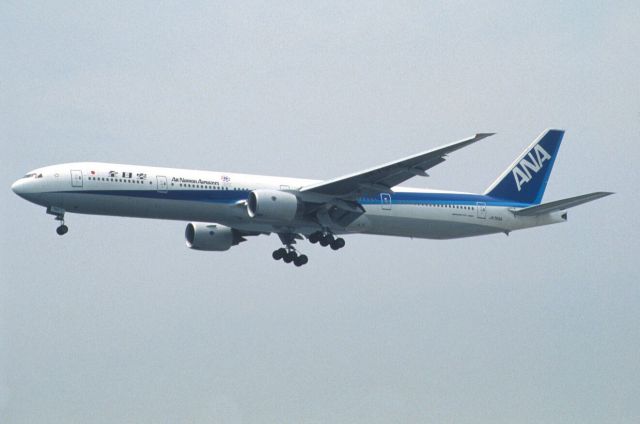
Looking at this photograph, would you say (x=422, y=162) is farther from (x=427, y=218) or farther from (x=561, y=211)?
(x=561, y=211)

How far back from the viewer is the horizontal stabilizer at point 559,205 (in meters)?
52.9

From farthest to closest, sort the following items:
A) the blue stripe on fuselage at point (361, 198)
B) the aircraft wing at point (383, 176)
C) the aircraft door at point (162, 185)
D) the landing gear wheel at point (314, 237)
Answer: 1. the landing gear wheel at point (314, 237)
2. the aircraft door at point (162, 185)
3. the blue stripe on fuselage at point (361, 198)
4. the aircraft wing at point (383, 176)

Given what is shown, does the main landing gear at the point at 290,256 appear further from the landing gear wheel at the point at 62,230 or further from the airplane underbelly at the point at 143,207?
the landing gear wheel at the point at 62,230

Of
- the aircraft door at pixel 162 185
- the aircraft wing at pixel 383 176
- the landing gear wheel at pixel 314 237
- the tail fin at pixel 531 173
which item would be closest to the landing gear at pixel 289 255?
the landing gear wheel at pixel 314 237

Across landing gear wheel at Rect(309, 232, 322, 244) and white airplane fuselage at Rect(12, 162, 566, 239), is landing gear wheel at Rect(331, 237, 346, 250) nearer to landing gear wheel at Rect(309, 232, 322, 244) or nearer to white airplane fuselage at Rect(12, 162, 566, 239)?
white airplane fuselage at Rect(12, 162, 566, 239)

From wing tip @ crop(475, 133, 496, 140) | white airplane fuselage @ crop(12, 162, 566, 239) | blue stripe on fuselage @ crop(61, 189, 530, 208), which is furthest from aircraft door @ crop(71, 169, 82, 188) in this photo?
wing tip @ crop(475, 133, 496, 140)

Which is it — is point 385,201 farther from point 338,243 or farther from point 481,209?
point 481,209

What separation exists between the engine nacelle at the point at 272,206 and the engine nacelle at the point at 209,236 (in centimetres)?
740

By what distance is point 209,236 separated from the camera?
5778 centimetres

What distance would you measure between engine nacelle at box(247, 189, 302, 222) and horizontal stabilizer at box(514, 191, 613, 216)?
44.5 feet

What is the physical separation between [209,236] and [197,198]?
7.57 m

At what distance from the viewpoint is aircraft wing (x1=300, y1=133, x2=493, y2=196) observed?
48688 mm

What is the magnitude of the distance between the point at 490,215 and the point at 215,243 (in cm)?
1400

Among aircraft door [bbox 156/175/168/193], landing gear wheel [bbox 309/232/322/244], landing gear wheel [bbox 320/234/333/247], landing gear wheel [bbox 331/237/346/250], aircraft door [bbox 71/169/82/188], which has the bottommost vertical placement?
landing gear wheel [bbox 331/237/346/250]
